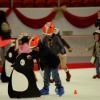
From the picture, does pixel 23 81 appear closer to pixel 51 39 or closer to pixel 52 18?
pixel 51 39

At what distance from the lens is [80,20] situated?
50.2 feet

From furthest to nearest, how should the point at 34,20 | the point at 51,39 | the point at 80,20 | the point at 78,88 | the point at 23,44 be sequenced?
the point at 80,20, the point at 34,20, the point at 23,44, the point at 78,88, the point at 51,39

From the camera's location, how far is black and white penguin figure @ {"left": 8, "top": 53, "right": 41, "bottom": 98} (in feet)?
21.7

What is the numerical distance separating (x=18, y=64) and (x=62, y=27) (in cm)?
854

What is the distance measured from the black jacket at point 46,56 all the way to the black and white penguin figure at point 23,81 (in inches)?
10.3

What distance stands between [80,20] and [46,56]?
8.95 metres

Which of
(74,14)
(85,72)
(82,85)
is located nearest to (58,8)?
(74,14)

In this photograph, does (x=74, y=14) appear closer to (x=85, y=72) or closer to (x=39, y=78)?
(x=85, y=72)

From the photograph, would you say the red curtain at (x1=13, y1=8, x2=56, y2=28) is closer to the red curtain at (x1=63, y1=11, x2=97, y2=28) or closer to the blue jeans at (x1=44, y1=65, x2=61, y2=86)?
the red curtain at (x1=63, y1=11, x2=97, y2=28)

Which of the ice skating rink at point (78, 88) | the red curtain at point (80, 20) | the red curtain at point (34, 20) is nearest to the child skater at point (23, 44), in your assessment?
the ice skating rink at point (78, 88)

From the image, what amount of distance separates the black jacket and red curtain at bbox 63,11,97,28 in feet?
28.0

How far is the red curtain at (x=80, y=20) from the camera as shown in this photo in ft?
49.6

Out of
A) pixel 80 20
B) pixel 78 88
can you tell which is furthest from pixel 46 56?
pixel 80 20

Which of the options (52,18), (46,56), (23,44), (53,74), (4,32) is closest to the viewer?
(46,56)
